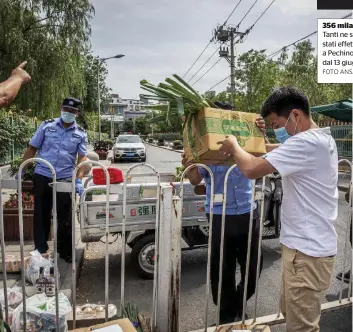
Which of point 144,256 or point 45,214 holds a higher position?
point 45,214

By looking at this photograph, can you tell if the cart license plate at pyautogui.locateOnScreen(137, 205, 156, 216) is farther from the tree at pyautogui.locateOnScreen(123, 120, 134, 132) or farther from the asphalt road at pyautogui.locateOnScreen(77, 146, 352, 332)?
the tree at pyautogui.locateOnScreen(123, 120, 134, 132)

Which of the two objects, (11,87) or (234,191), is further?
(234,191)

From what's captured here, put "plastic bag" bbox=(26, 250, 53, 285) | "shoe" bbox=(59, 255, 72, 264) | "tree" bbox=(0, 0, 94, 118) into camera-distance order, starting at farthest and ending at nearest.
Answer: "tree" bbox=(0, 0, 94, 118) < "shoe" bbox=(59, 255, 72, 264) < "plastic bag" bbox=(26, 250, 53, 285)

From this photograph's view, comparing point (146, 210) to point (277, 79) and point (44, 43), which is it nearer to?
point (44, 43)

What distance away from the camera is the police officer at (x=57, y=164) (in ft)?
14.0

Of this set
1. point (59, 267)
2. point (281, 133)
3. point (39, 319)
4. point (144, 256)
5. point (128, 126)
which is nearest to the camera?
point (281, 133)

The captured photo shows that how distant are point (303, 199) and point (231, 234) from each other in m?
0.97

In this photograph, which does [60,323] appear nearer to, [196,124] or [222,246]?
[222,246]

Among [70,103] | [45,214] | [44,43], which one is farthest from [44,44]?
[45,214]

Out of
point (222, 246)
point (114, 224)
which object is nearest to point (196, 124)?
point (222, 246)

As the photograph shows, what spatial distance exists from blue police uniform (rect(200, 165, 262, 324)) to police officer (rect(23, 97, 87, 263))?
1.93 meters

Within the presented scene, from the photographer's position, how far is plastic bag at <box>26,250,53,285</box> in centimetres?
355

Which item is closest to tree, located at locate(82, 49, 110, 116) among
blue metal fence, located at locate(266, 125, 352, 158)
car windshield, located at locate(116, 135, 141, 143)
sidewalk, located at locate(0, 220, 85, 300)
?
car windshield, located at locate(116, 135, 141, 143)

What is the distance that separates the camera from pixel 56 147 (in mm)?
4324
